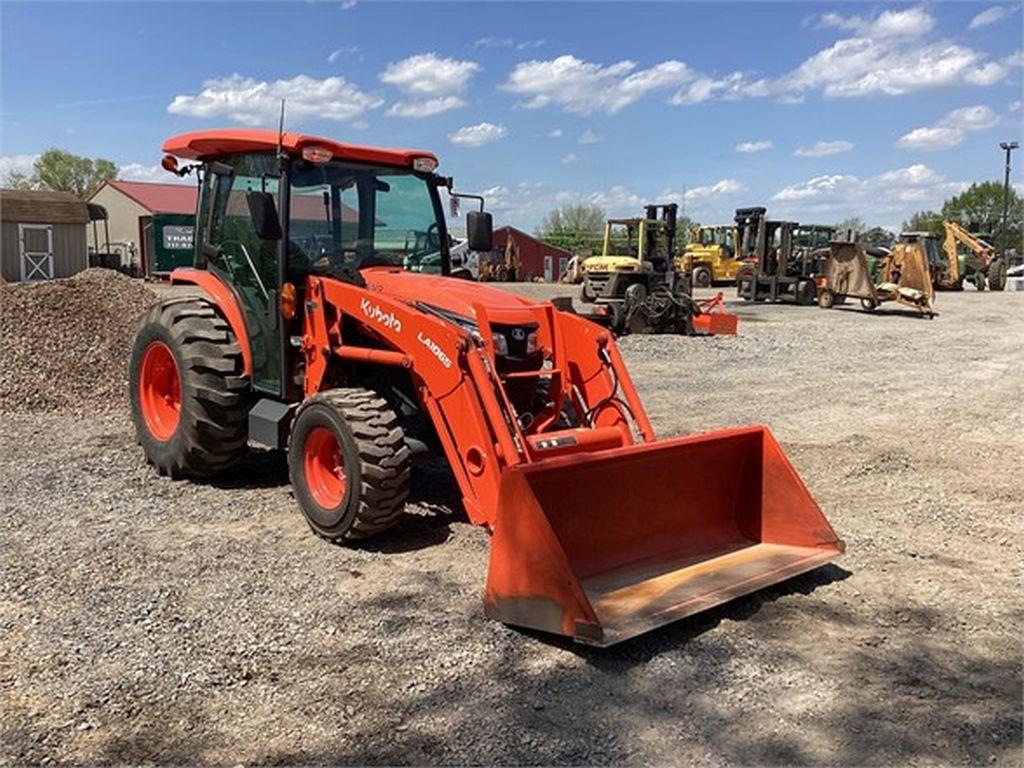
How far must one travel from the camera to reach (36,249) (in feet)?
103

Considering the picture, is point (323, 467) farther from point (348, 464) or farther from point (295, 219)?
point (295, 219)

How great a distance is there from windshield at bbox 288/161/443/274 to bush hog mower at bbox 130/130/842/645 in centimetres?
1

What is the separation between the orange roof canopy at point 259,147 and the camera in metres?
5.80

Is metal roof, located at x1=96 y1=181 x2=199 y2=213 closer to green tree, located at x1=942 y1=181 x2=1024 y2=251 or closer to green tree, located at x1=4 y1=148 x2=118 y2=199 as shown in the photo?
green tree, located at x1=4 y1=148 x2=118 y2=199

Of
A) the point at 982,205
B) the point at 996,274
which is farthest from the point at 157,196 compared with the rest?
the point at 982,205

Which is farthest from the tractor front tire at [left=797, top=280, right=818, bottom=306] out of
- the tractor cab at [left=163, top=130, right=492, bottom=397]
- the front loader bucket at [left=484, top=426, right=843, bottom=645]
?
the front loader bucket at [left=484, top=426, right=843, bottom=645]

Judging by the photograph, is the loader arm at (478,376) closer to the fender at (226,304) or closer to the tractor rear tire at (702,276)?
the fender at (226,304)

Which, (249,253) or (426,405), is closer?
(426,405)

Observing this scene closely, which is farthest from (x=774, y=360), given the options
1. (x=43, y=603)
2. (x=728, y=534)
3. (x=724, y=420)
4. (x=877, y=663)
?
(x=43, y=603)

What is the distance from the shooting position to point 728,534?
5.04m

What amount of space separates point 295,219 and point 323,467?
1682mm

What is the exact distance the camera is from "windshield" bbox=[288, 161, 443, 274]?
5969 millimetres

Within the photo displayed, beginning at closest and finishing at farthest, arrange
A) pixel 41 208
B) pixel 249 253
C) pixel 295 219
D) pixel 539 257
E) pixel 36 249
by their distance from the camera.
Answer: pixel 295 219
pixel 249 253
pixel 41 208
pixel 36 249
pixel 539 257

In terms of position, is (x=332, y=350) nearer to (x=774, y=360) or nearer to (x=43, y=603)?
(x=43, y=603)
